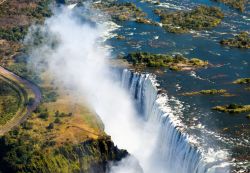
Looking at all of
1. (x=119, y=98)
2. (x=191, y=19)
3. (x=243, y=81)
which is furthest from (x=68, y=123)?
(x=191, y=19)

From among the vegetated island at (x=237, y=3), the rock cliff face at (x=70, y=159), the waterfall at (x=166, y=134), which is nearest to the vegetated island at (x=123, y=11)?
the vegetated island at (x=237, y=3)

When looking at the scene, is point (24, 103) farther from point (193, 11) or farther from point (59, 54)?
point (193, 11)

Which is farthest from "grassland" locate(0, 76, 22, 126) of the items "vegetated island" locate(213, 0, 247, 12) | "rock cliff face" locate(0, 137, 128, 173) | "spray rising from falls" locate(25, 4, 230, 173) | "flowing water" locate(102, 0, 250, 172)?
"vegetated island" locate(213, 0, 247, 12)

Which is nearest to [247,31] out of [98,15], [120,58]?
[120,58]

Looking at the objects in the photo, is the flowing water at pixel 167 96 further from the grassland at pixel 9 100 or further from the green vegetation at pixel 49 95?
the grassland at pixel 9 100

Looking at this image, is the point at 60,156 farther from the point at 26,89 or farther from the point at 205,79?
the point at 205,79

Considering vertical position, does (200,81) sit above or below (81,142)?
above
